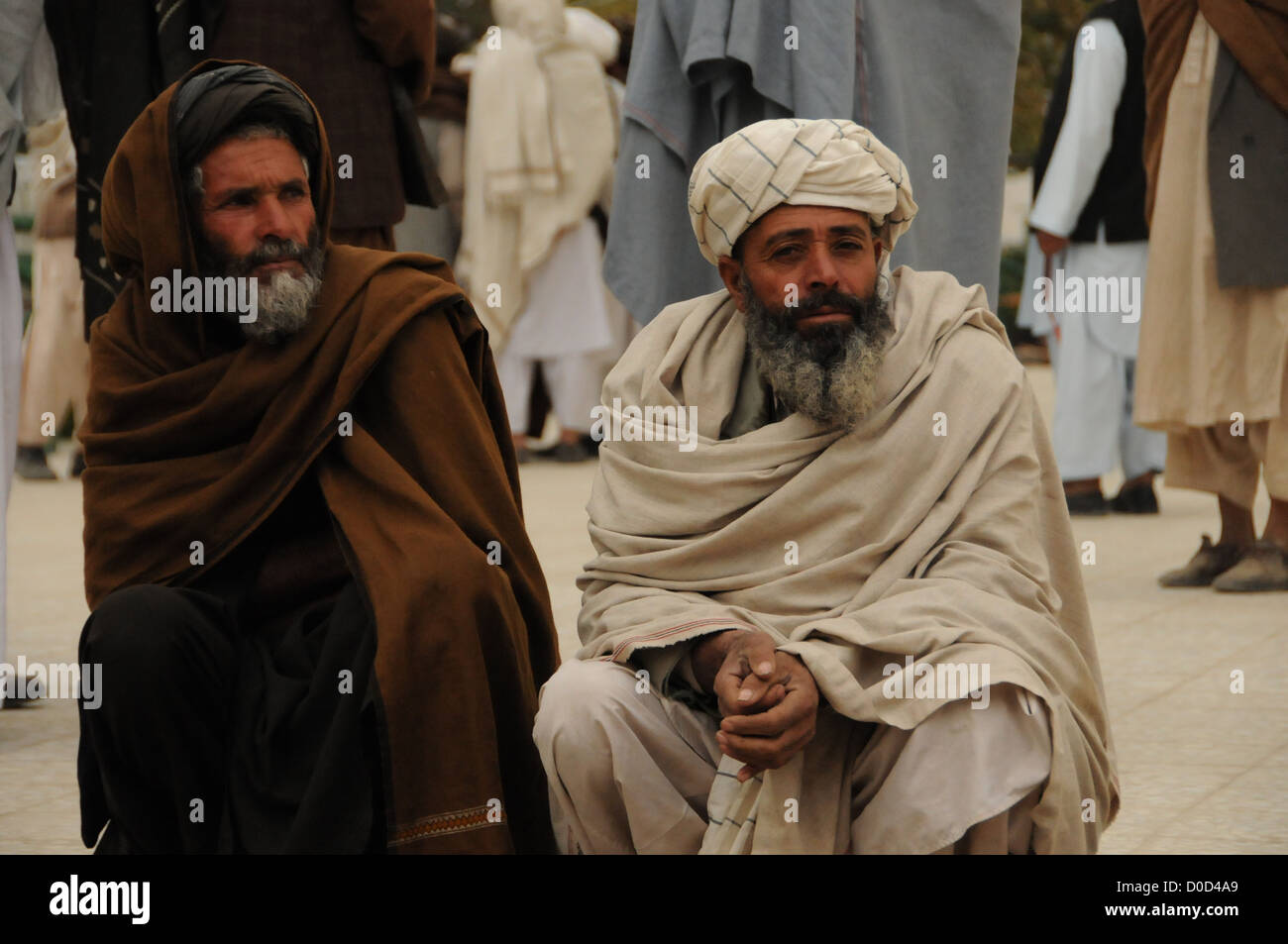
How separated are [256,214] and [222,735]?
95 cm

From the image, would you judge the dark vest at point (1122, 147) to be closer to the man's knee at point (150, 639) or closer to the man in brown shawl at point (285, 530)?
the man in brown shawl at point (285, 530)

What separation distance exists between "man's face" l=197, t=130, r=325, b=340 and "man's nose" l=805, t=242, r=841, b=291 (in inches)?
34.3

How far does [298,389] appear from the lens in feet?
11.2

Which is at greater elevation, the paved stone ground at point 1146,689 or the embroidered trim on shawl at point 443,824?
the embroidered trim on shawl at point 443,824

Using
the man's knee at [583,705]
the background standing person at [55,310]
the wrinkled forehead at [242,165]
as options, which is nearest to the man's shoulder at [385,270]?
the wrinkled forehead at [242,165]

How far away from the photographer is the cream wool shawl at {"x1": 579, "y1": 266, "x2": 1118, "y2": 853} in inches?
119

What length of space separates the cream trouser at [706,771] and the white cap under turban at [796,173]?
810 mm

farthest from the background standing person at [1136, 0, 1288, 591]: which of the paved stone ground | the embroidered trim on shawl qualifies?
the embroidered trim on shawl

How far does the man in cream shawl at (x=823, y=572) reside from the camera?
2.95 metres

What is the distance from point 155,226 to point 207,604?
2.30ft

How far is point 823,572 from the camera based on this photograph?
Answer: 3.20 meters

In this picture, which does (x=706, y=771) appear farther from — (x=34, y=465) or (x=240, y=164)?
(x=34, y=465)

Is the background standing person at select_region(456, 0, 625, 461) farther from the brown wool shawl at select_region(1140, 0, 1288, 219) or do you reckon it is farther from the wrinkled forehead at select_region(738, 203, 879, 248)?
the wrinkled forehead at select_region(738, 203, 879, 248)

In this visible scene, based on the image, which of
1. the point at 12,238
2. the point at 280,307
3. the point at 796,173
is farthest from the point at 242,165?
the point at 12,238
